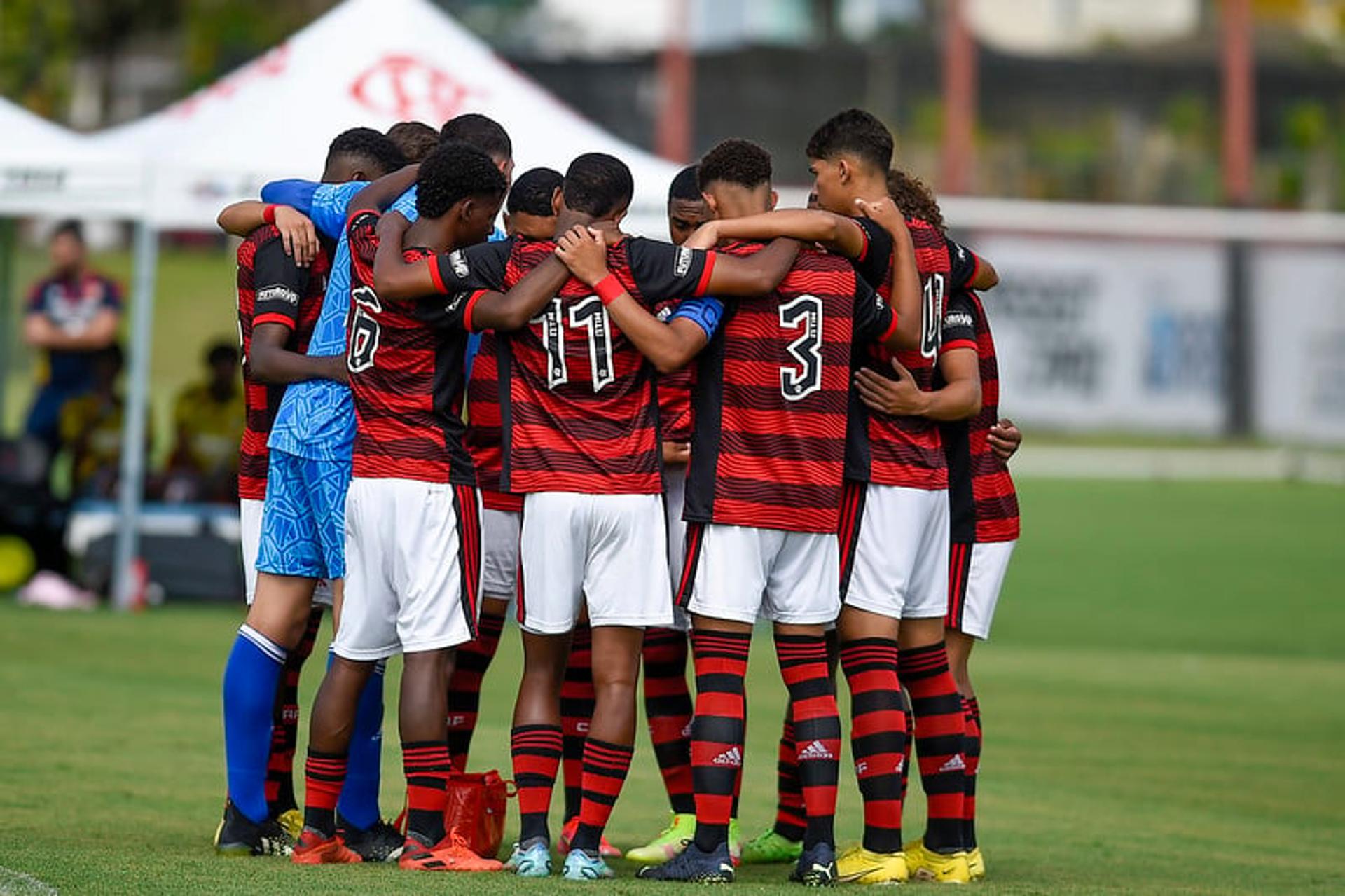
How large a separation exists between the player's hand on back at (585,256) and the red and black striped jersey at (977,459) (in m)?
1.33

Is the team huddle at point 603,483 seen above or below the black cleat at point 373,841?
above

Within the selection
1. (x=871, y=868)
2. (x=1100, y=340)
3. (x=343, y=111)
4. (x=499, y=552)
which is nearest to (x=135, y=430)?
(x=343, y=111)

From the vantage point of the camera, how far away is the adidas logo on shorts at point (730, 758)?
21.6 ft

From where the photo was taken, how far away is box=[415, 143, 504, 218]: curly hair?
21.8 feet

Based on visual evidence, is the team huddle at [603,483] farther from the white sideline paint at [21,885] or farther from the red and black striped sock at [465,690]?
the white sideline paint at [21,885]

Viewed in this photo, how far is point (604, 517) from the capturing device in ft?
21.5

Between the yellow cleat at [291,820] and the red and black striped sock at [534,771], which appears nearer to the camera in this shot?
the red and black striped sock at [534,771]

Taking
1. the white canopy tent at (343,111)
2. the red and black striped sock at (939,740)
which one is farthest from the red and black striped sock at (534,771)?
the white canopy tent at (343,111)

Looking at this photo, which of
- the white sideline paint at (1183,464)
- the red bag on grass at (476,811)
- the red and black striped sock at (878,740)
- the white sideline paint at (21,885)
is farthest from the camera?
the white sideline paint at (1183,464)

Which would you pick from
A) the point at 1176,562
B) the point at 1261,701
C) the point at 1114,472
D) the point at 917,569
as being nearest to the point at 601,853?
the point at 917,569

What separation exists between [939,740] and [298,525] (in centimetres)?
212

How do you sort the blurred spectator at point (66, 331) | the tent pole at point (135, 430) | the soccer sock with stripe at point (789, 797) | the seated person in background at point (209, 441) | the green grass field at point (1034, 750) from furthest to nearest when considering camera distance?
the blurred spectator at point (66, 331)
the seated person in background at point (209, 441)
the tent pole at point (135, 430)
the soccer sock with stripe at point (789, 797)
the green grass field at point (1034, 750)

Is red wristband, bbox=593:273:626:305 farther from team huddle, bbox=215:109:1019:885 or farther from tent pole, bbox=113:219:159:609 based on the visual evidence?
tent pole, bbox=113:219:159:609

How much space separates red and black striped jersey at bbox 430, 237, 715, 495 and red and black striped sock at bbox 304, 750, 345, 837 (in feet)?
3.24
